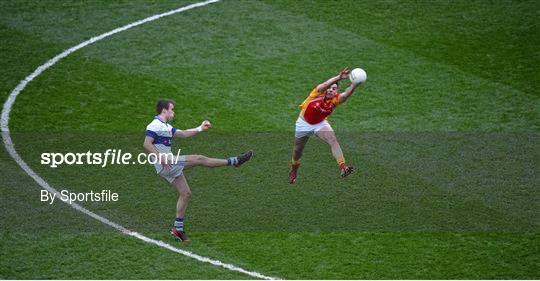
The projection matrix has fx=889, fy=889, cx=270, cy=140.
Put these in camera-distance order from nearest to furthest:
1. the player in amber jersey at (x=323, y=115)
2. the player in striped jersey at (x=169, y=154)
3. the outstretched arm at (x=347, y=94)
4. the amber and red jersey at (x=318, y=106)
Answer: the player in striped jersey at (x=169, y=154)
the outstretched arm at (x=347, y=94)
the player in amber jersey at (x=323, y=115)
the amber and red jersey at (x=318, y=106)

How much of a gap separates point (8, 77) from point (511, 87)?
10637 mm

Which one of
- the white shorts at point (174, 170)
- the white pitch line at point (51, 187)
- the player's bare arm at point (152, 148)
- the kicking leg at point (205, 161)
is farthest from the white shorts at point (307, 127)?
the white pitch line at point (51, 187)

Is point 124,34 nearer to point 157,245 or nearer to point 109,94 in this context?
point 109,94

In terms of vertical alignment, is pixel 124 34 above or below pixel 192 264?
above

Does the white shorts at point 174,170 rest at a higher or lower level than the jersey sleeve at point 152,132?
lower

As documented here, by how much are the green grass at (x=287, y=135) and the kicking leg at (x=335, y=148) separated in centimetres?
80

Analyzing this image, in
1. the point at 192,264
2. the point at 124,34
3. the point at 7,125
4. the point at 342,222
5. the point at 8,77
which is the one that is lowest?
the point at 192,264

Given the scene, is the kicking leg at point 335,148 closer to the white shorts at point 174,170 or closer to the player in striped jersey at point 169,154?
the player in striped jersey at point 169,154

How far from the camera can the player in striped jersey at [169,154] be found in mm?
13008

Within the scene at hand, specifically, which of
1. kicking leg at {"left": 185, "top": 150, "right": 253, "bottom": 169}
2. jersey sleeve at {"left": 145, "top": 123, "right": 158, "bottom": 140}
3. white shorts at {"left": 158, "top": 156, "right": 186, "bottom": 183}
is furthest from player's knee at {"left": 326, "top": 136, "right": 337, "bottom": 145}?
jersey sleeve at {"left": 145, "top": 123, "right": 158, "bottom": 140}

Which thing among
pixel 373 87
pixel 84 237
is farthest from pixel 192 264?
pixel 373 87

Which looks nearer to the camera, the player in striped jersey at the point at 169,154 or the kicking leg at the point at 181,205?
the player in striped jersey at the point at 169,154

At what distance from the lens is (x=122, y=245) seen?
1338 centimetres

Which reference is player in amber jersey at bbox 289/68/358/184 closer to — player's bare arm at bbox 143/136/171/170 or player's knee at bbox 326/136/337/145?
player's knee at bbox 326/136/337/145
